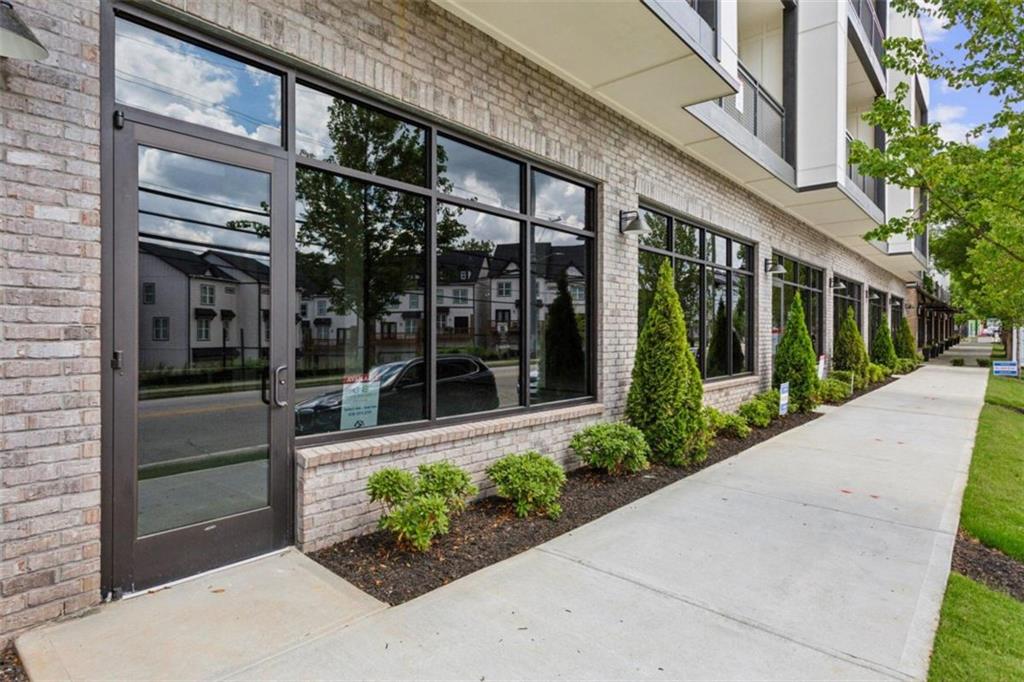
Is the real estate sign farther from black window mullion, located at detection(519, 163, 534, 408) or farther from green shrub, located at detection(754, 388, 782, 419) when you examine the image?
green shrub, located at detection(754, 388, 782, 419)

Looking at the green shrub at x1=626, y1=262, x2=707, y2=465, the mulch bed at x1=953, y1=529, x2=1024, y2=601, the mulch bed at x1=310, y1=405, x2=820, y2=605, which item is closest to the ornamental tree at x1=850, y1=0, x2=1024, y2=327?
the green shrub at x1=626, y1=262, x2=707, y2=465

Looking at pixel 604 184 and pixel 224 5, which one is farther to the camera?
pixel 604 184

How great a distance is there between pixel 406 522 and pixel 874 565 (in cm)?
320

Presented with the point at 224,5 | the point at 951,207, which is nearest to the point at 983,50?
the point at 951,207

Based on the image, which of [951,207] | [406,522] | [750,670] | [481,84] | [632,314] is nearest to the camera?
[750,670]

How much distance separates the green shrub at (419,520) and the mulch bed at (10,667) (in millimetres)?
1836

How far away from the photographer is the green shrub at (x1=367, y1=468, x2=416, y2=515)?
146 inches

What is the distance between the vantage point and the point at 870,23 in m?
12.5

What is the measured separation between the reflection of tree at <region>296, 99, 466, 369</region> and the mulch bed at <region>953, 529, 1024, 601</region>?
4.55m

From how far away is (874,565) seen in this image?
370 cm

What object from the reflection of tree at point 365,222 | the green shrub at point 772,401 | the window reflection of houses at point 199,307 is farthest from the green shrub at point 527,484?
the green shrub at point 772,401

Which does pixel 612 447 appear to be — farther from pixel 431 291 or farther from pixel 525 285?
pixel 431 291

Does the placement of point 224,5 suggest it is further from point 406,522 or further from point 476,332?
point 406,522

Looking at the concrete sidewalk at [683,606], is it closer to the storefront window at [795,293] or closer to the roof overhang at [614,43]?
the roof overhang at [614,43]
